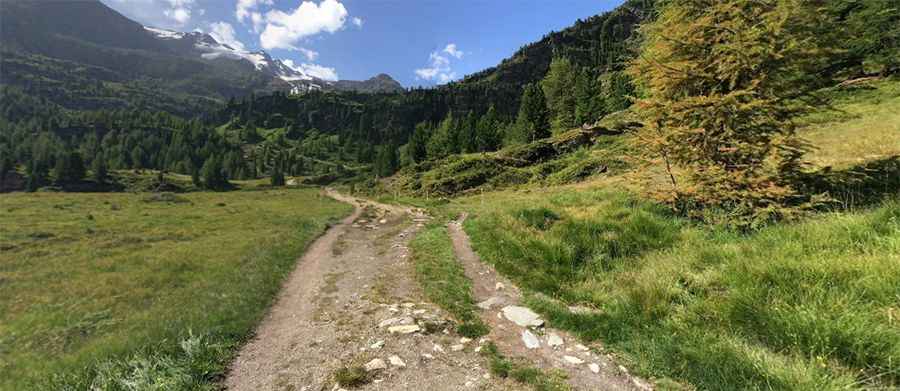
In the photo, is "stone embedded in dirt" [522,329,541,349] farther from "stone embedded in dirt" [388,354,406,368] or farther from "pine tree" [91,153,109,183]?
"pine tree" [91,153,109,183]

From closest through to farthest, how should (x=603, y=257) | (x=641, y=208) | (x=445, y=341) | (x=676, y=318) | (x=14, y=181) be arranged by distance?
(x=676, y=318)
(x=445, y=341)
(x=603, y=257)
(x=641, y=208)
(x=14, y=181)

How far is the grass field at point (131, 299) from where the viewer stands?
731 centimetres

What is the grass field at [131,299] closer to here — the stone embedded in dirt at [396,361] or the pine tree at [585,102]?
the stone embedded in dirt at [396,361]

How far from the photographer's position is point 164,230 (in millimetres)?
31609

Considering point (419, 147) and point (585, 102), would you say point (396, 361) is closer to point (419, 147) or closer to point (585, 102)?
point (585, 102)

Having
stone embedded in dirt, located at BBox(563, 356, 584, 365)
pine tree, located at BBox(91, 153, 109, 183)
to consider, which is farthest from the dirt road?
pine tree, located at BBox(91, 153, 109, 183)

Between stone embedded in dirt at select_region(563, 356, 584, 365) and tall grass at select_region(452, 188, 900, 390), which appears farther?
stone embedded in dirt at select_region(563, 356, 584, 365)

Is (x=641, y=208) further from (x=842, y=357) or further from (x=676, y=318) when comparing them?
(x=842, y=357)

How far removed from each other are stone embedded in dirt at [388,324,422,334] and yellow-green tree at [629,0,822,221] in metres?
8.80

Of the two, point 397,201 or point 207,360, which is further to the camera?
point 397,201

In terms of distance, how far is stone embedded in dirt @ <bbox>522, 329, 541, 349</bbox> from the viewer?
22.2 ft

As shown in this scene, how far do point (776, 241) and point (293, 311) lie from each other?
1214cm

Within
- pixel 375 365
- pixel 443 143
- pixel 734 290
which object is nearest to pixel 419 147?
pixel 443 143

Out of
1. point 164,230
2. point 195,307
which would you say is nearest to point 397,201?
point 164,230
